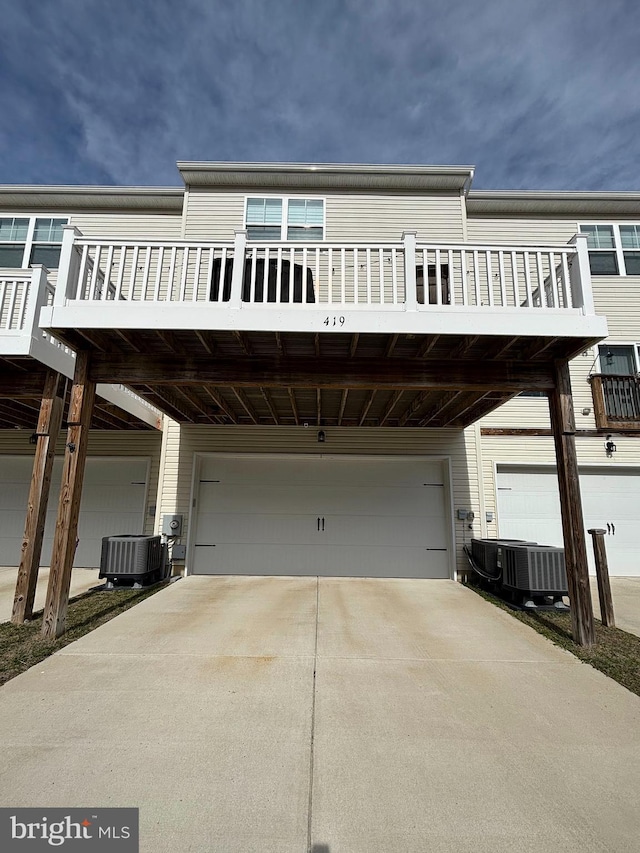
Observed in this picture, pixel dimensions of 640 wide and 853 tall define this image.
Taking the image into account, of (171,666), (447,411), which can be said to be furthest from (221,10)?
(171,666)

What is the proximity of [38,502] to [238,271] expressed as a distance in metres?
3.53

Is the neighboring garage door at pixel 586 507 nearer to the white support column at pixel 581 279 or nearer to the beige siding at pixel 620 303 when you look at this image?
the beige siding at pixel 620 303

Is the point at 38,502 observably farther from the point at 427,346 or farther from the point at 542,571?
the point at 542,571

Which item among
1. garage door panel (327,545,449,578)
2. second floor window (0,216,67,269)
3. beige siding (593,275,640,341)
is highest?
second floor window (0,216,67,269)

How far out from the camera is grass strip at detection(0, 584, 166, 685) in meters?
3.62

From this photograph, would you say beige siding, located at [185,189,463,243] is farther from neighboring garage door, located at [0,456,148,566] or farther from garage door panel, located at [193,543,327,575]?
garage door panel, located at [193,543,327,575]

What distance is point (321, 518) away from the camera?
784cm

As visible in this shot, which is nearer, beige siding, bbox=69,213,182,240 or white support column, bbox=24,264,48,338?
white support column, bbox=24,264,48,338

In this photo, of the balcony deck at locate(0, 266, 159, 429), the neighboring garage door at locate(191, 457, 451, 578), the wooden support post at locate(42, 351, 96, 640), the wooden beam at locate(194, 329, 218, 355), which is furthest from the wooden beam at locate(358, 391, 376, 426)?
the balcony deck at locate(0, 266, 159, 429)

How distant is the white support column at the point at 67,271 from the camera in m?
4.45

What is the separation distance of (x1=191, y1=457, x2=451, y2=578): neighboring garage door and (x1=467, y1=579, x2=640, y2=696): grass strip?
2320mm

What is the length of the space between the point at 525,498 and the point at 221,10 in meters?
9.31

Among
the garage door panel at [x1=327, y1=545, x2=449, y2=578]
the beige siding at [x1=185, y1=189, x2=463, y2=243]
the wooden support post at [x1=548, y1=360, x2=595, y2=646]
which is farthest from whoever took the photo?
the beige siding at [x1=185, y1=189, x2=463, y2=243]

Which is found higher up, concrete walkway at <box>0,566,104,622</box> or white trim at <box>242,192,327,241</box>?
white trim at <box>242,192,327,241</box>
